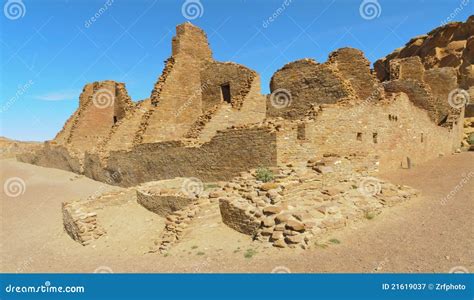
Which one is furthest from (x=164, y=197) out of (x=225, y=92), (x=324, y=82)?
(x=225, y=92)

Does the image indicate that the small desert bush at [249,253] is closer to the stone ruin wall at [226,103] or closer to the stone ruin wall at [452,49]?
the stone ruin wall at [226,103]

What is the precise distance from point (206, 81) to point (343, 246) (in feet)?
49.5

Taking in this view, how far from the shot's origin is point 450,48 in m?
33.5

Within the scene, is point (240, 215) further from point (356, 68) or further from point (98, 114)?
point (98, 114)

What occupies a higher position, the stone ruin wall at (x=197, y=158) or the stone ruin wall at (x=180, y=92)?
the stone ruin wall at (x=180, y=92)

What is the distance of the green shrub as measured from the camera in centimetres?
944
